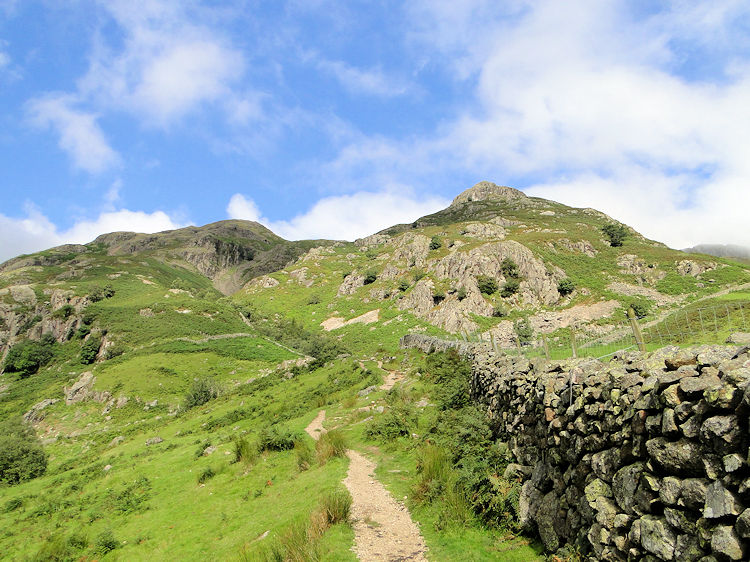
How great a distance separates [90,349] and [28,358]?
13.3 meters

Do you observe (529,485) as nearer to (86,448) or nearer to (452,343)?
(452,343)

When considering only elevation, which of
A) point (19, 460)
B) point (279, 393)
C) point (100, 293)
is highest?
point (100, 293)

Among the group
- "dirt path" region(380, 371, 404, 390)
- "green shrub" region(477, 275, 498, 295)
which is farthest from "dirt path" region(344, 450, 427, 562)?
"green shrub" region(477, 275, 498, 295)

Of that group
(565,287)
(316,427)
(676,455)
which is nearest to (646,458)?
(676,455)

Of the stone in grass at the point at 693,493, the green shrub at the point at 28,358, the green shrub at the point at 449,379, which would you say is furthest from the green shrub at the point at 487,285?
the green shrub at the point at 28,358

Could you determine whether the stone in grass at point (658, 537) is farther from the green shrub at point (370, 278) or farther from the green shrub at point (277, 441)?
the green shrub at point (370, 278)

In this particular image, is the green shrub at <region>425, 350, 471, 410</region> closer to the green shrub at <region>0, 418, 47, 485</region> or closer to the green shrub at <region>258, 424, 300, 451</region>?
the green shrub at <region>258, 424, 300, 451</region>

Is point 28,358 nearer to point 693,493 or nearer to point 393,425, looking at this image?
point 393,425

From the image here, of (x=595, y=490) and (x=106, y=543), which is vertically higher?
(x=595, y=490)

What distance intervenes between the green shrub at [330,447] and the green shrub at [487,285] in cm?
5997

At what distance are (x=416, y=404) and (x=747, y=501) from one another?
19.4 m

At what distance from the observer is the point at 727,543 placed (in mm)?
4105

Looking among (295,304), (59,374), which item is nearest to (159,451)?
(59,374)

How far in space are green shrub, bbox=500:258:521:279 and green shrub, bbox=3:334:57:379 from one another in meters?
94.1
